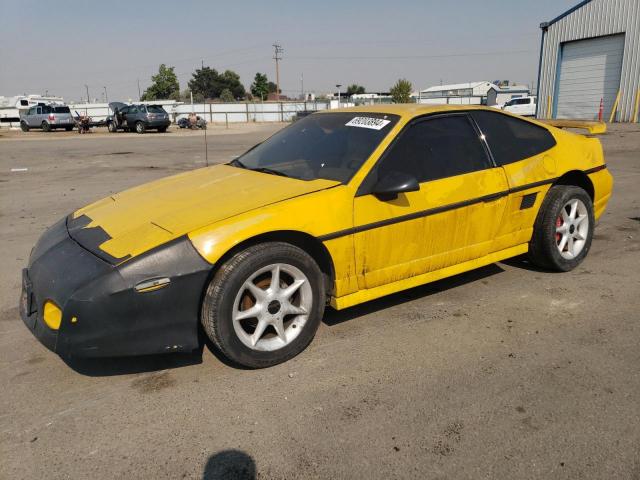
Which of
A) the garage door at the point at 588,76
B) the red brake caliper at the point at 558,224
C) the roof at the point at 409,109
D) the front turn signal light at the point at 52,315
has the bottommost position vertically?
the front turn signal light at the point at 52,315

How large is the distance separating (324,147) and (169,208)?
3.92 ft

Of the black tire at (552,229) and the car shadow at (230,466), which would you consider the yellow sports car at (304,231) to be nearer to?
the black tire at (552,229)

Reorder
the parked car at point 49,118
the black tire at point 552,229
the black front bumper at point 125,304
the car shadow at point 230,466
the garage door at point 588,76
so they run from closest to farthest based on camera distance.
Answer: the car shadow at point 230,466 < the black front bumper at point 125,304 < the black tire at point 552,229 < the garage door at point 588,76 < the parked car at point 49,118

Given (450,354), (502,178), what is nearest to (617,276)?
(502,178)

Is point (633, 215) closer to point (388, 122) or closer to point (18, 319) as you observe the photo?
point (388, 122)

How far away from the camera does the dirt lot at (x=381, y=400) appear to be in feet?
7.35

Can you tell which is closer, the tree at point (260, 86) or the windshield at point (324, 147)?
the windshield at point (324, 147)

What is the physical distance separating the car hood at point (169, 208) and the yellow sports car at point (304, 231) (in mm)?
13

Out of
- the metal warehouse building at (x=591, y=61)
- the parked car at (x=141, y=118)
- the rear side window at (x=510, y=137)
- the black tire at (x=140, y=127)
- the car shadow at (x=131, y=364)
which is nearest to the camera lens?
the car shadow at (x=131, y=364)

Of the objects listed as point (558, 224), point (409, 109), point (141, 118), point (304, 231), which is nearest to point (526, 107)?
point (141, 118)

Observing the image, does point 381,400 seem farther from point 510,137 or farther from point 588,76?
point 588,76

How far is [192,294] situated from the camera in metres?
2.71

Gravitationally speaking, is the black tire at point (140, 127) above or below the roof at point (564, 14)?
below

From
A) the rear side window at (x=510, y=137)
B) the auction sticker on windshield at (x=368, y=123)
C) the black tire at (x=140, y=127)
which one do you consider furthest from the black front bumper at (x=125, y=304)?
the black tire at (x=140, y=127)
